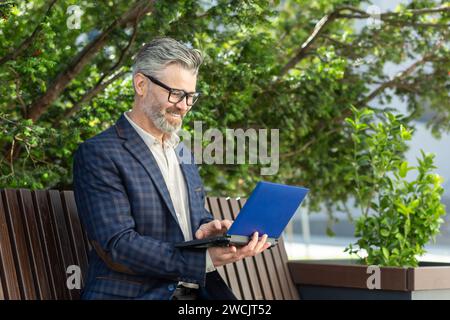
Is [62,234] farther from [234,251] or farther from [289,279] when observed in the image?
[289,279]

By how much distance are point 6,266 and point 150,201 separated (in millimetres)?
643

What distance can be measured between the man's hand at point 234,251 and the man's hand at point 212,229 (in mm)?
187

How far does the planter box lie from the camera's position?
4.30 metres

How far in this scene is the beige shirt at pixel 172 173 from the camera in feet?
11.2

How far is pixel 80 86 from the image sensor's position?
595cm

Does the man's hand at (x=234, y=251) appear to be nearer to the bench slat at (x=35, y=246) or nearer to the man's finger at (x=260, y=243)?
the man's finger at (x=260, y=243)

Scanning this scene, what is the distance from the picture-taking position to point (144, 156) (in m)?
3.32

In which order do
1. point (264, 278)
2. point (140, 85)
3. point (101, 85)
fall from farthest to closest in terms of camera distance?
point (101, 85) → point (264, 278) → point (140, 85)

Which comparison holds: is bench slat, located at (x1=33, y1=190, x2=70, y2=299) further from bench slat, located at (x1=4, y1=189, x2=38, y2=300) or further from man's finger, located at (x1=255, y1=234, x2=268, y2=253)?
man's finger, located at (x1=255, y1=234, x2=268, y2=253)

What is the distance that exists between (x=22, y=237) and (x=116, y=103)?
220 cm

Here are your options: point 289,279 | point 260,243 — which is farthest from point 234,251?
point 289,279
